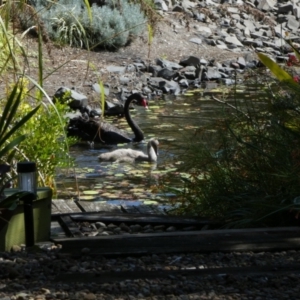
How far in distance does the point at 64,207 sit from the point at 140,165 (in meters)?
4.48

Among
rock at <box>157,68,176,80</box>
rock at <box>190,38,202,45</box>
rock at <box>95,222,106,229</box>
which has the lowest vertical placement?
rock at <box>157,68,176,80</box>

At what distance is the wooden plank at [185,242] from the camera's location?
506 cm

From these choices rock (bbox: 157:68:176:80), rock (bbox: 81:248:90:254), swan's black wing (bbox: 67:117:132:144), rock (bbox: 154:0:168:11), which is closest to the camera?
rock (bbox: 81:248:90:254)

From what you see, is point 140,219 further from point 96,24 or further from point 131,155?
point 96,24

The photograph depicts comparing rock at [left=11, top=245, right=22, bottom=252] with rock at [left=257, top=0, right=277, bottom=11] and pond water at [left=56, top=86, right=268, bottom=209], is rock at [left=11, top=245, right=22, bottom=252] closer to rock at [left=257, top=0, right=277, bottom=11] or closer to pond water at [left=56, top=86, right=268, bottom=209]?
pond water at [left=56, top=86, right=268, bottom=209]

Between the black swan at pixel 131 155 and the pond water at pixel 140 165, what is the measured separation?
105 mm

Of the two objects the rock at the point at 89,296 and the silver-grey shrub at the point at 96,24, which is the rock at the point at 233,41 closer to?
the silver-grey shrub at the point at 96,24

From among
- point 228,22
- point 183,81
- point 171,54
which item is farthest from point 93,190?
point 228,22

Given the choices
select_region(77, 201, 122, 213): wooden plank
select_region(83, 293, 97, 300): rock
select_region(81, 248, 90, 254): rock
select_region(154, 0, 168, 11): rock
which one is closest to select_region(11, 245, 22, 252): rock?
select_region(81, 248, 90, 254): rock

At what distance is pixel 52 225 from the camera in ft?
20.2

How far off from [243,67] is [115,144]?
7.91m

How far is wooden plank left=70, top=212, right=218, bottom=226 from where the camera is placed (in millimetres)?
6043

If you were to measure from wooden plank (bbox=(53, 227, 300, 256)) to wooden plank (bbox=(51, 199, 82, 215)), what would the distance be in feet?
5.10

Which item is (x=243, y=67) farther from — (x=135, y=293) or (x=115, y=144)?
(x=135, y=293)
